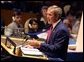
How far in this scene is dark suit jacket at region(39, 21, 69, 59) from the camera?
6.39 feet

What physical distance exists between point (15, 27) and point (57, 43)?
35cm

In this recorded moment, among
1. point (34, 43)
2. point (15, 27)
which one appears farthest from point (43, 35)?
point (15, 27)

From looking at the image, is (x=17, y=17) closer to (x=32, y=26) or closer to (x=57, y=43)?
(x=32, y=26)

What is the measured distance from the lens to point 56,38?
1.96 meters

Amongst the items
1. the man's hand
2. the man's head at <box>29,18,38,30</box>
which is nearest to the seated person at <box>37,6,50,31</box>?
the man's head at <box>29,18,38,30</box>

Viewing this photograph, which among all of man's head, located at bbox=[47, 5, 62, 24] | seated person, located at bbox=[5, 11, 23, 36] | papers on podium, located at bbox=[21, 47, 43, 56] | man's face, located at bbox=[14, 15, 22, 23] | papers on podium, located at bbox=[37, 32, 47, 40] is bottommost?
papers on podium, located at bbox=[21, 47, 43, 56]

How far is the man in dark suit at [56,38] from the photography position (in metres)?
1.94

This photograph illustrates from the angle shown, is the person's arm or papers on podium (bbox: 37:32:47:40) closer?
the person's arm

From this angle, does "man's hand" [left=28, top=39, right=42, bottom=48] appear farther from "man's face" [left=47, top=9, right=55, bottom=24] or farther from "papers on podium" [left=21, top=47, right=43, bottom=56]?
"man's face" [left=47, top=9, right=55, bottom=24]

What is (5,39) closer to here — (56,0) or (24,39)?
(24,39)

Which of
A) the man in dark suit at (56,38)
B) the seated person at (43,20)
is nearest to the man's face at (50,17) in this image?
the man in dark suit at (56,38)

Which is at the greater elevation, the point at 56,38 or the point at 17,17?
the point at 17,17

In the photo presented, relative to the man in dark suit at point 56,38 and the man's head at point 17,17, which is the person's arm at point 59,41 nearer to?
the man in dark suit at point 56,38

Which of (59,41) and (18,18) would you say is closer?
(59,41)
